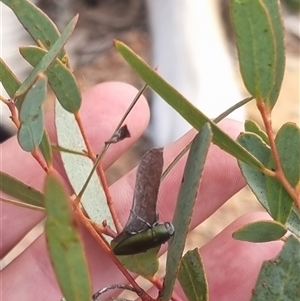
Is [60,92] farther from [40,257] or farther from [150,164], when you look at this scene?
[40,257]

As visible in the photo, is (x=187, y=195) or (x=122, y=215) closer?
(x=187, y=195)

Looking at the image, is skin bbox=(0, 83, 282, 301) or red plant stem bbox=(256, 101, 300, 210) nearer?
red plant stem bbox=(256, 101, 300, 210)

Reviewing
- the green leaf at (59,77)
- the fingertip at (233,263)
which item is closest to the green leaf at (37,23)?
the green leaf at (59,77)

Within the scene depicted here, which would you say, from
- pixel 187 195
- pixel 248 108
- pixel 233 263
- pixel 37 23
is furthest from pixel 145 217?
pixel 248 108

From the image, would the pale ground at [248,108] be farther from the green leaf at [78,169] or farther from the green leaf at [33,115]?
the green leaf at [33,115]

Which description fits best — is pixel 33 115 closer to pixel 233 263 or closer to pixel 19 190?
pixel 19 190

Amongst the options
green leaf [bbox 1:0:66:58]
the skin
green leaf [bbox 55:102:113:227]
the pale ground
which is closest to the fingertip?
the skin

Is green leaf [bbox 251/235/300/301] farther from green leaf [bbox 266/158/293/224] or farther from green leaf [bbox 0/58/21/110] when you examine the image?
green leaf [bbox 0/58/21/110]
